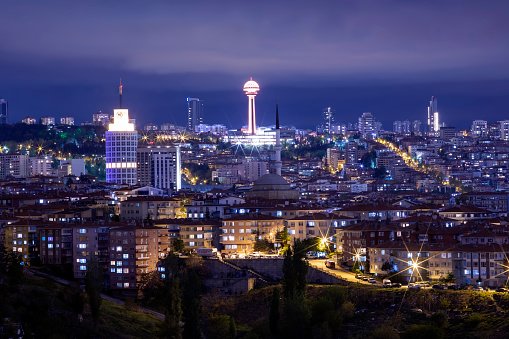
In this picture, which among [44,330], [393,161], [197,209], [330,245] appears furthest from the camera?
[393,161]

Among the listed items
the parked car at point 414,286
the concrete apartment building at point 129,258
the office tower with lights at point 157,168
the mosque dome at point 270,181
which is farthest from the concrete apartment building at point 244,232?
the office tower with lights at point 157,168

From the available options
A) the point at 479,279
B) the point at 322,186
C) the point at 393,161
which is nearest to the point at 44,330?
the point at 479,279

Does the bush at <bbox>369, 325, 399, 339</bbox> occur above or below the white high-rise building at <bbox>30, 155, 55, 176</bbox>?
below

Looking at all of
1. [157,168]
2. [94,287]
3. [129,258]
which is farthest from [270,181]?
[157,168]

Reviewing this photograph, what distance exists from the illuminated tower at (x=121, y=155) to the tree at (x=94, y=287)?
55.2m

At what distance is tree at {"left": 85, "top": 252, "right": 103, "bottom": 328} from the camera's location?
3541cm

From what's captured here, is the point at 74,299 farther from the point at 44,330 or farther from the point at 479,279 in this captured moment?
the point at 479,279

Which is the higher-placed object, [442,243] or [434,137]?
[434,137]

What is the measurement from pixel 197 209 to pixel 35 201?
10399mm

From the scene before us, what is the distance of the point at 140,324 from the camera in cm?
3675

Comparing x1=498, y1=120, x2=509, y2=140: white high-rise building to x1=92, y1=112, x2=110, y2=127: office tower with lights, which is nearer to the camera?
x1=92, y1=112, x2=110, y2=127: office tower with lights

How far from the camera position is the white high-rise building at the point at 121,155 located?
94125 mm

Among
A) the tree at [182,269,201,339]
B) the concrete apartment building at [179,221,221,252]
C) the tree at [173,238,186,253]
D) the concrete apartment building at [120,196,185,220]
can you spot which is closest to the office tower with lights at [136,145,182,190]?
the concrete apartment building at [120,196,185,220]

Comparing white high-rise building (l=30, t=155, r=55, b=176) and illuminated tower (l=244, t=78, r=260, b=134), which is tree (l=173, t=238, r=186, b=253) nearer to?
white high-rise building (l=30, t=155, r=55, b=176)
